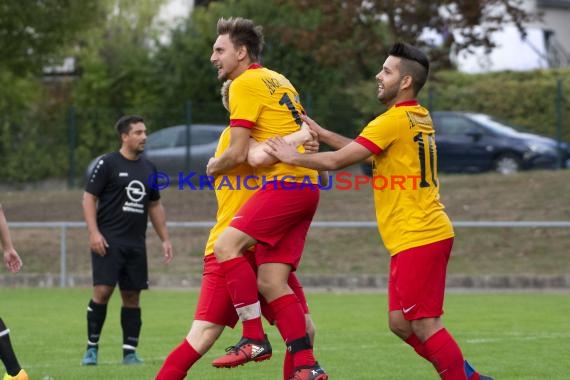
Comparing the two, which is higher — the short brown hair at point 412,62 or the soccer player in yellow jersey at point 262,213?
the short brown hair at point 412,62

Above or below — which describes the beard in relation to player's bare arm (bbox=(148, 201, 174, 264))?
above

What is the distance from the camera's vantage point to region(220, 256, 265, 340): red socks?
7988 mm

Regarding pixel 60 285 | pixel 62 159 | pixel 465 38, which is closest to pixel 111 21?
pixel 62 159

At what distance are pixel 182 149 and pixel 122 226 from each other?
17196mm

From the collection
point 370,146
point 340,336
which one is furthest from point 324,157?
point 340,336

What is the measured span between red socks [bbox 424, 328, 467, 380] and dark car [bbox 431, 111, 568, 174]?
64.4 ft

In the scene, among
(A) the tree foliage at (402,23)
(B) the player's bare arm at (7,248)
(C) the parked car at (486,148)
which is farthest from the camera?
(A) the tree foliage at (402,23)

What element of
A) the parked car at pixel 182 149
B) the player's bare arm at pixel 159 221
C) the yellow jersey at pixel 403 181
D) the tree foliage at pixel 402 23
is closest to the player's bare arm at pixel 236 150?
the yellow jersey at pixel 403 181

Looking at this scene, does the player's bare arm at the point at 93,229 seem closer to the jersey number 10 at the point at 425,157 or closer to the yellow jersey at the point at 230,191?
the yellow jersey at the point at 230,191

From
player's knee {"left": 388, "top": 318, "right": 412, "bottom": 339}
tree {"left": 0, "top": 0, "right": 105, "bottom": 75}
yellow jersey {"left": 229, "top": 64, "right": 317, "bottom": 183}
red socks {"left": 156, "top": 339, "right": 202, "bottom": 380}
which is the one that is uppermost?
tree {"left": 0, "top": 0, "right": 105, "bottom": 75}

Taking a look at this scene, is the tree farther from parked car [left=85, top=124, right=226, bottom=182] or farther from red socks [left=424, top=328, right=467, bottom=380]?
red socks [left=424, top=328, right=467, bottom=380]

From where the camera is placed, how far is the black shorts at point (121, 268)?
11.7 m

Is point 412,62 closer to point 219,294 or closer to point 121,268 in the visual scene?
point 219,294

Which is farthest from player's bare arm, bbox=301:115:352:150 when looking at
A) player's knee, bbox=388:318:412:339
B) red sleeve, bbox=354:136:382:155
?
player's knee, bbox=388:318:412:339
